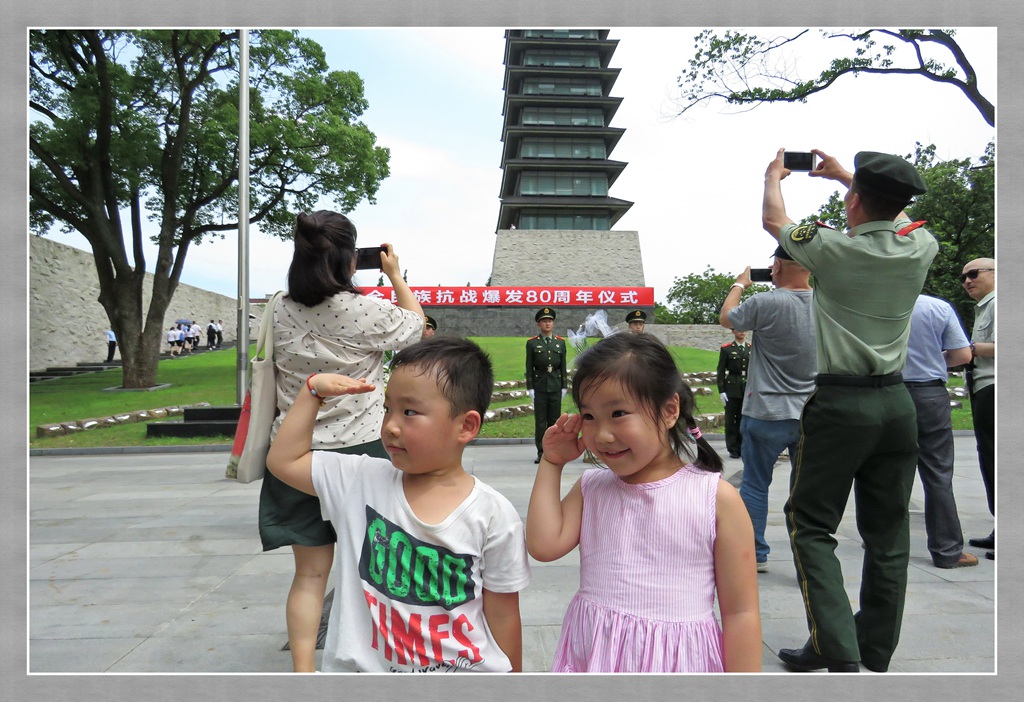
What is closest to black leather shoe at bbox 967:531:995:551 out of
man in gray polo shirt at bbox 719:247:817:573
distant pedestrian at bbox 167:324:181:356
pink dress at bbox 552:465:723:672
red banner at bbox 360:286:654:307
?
man in gray polo shirt at bbox 719:247:817:573

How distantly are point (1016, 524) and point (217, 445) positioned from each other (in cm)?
969

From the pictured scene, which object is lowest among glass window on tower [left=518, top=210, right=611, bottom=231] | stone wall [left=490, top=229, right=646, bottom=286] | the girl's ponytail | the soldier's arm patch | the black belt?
the girl's ponytail

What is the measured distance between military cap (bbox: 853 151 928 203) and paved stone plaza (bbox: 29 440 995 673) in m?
1.54

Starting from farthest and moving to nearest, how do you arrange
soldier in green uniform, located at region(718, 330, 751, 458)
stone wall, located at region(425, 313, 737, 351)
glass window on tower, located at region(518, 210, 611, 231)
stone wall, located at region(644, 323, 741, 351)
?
1. glass window on tower, located at region(518, 210, 611, 231)
2. stone wall, located at region(425, 313, 737, 351)
3. stone wall, located at region(644, 323, 741, 351)
4. soldier in green uniform, located at region(718, 330, 751, 458)

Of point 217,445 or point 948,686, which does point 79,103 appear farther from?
point 948,686

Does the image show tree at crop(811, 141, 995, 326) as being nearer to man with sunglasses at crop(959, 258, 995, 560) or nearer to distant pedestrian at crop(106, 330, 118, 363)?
man with sunglasses at crop(959, 258, 995, 560)

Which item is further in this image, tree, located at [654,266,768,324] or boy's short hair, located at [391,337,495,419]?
tree, located at [654,266,768,324]

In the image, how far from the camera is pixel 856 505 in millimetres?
2232

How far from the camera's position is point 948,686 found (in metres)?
1.56

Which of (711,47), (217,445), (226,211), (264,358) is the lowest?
(217,445)

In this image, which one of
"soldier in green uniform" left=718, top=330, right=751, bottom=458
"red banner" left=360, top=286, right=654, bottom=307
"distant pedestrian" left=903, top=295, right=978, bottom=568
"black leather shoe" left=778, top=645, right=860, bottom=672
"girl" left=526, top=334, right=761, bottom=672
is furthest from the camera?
"red banner" left=360, top=286, right=654, bottom=307

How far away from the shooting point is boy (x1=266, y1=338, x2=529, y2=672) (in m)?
1.50

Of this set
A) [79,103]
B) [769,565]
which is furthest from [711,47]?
[79,103]

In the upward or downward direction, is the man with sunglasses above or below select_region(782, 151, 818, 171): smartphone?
below
